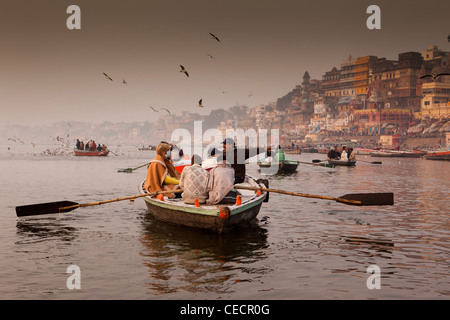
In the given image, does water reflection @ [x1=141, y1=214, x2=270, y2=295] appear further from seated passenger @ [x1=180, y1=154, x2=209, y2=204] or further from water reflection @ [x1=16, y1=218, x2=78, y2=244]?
water reflection @ [x1=16, y1=218, x2=78, y2=244]

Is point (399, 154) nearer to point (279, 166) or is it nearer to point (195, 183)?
point (279, 166)

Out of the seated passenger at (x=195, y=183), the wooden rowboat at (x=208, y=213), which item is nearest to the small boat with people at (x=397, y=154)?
the wooden rowboat at (x=208, y=213)

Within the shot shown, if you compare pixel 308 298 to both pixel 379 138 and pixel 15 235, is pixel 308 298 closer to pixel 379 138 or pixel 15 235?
pixel 15 235

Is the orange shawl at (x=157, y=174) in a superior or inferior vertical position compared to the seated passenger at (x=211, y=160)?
inferior

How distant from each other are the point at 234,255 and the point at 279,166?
27.8m

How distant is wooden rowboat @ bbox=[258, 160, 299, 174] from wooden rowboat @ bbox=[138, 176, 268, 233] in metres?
24.5

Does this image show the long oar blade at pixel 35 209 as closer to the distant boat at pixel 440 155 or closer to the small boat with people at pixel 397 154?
the distant boat at pixel 440 155

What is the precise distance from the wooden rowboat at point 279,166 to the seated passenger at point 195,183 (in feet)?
86.0

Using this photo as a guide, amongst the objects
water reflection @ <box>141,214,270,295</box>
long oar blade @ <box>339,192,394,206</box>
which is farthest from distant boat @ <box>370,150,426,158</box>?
water reflection @ <box>141,214,270,295</box>

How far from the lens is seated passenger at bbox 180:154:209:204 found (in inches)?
480

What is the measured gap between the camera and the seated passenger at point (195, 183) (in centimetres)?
1219

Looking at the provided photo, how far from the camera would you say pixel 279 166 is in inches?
1513
